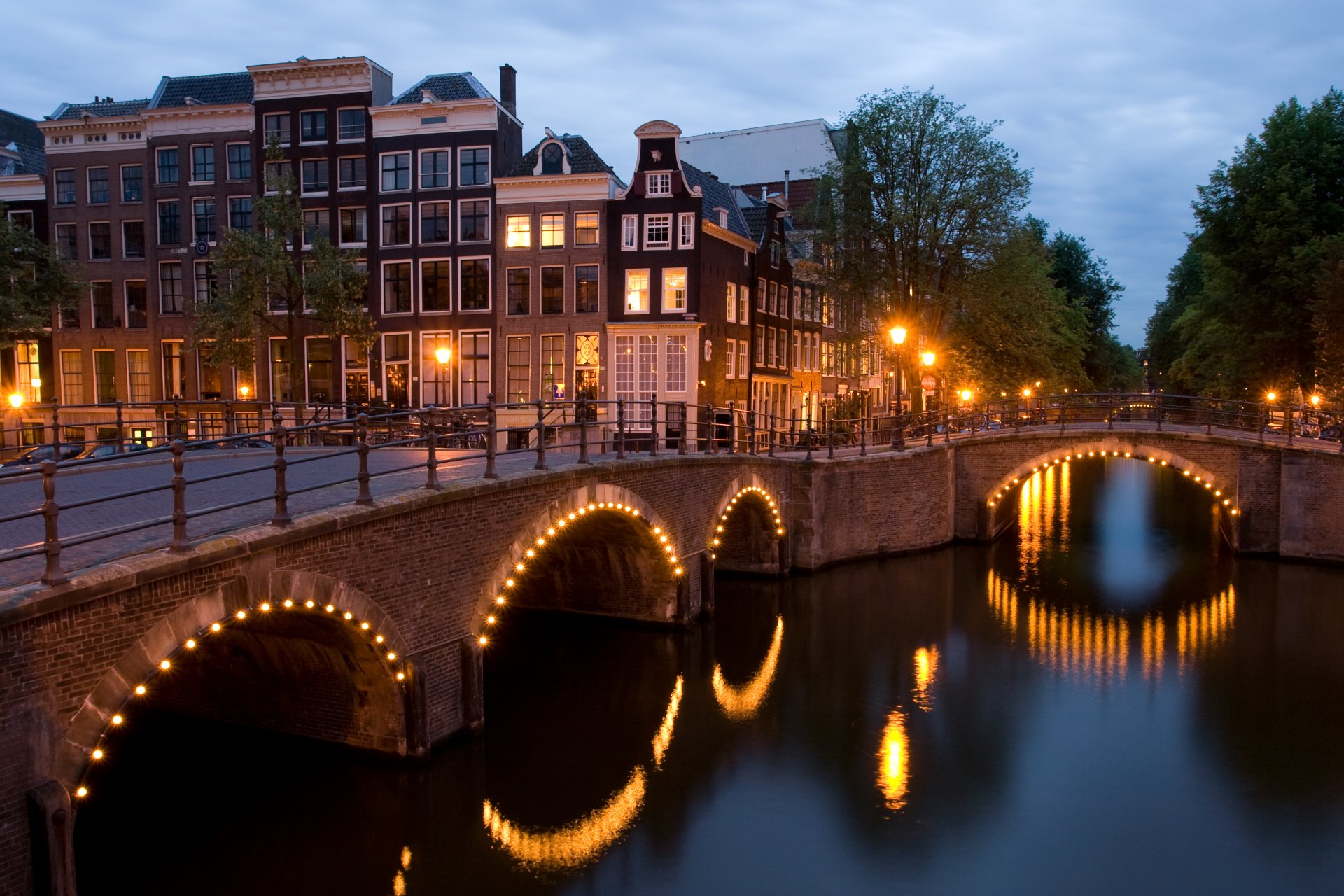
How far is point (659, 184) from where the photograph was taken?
32.8 meters

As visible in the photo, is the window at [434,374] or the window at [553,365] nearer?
the window at [553,365]

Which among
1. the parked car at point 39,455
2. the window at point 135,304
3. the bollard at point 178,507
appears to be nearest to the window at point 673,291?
the parked car at point 39,455

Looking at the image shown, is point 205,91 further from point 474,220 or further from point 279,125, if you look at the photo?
point 474,220

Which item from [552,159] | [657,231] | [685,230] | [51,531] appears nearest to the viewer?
[51,531]

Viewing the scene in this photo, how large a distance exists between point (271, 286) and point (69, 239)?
1395 centimetres

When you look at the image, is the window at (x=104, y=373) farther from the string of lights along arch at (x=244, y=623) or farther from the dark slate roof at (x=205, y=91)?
the string of lights along arch at (x=244, y=623)

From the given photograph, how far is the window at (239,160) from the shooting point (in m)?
35.2

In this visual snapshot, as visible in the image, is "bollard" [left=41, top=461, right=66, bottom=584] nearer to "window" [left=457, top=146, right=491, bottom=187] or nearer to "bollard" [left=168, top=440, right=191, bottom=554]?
"bollard" [left=168, top=440, right=191, bottom=554]

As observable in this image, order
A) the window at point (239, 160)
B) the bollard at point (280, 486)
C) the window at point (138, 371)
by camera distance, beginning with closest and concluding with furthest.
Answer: the bollard at point (280, 486), the window at point (239, 160), the window at point (138, 371)

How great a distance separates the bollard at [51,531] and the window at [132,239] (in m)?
34.6

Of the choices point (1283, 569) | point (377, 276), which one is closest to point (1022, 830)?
point (1283, 569)

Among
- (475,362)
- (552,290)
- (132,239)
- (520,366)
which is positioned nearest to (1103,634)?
(552,290)

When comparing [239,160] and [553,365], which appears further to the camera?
[239,160]

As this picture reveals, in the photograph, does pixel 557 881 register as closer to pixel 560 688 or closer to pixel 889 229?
pixel 560 688
